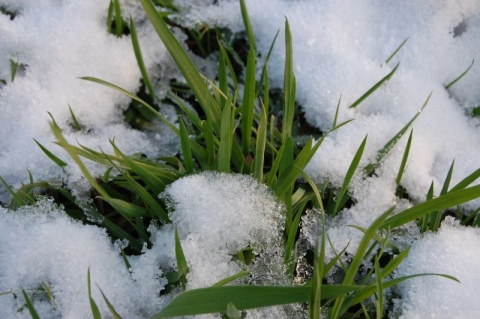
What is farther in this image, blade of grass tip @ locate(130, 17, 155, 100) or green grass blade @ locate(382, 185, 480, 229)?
blade of grass tip @ locate(130, 17, 155, 100)

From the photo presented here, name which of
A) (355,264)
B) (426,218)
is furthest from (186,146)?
(426,218)

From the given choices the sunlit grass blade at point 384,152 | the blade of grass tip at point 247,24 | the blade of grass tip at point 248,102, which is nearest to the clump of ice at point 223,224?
the blade of grass tip at point 248,102

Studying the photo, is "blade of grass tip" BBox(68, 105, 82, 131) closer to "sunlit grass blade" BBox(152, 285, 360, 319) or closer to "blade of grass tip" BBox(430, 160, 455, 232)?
"sunlit grass blade" BBox(152, 285, 360, 319)

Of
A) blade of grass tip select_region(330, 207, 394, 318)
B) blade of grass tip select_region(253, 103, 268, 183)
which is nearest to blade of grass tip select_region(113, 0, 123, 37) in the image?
blade of grass tip select_region(253, 103, 268, 183)

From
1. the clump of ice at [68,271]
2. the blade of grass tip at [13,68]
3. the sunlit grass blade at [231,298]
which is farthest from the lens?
the blade of grass tip at [13,68]

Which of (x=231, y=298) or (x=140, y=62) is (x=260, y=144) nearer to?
(x=231, y=298)

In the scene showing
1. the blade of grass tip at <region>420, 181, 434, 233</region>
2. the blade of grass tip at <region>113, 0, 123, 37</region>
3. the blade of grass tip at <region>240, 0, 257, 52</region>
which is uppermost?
the blade of grass tip at <region>240, 0, 257, 52</region>

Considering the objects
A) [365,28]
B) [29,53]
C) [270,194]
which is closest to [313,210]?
[270,194]

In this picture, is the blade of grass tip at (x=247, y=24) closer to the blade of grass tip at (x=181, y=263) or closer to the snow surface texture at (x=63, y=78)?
the snow surface texture at (x=63, y=78)

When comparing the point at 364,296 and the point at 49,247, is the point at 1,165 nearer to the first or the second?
the point at 49,247
